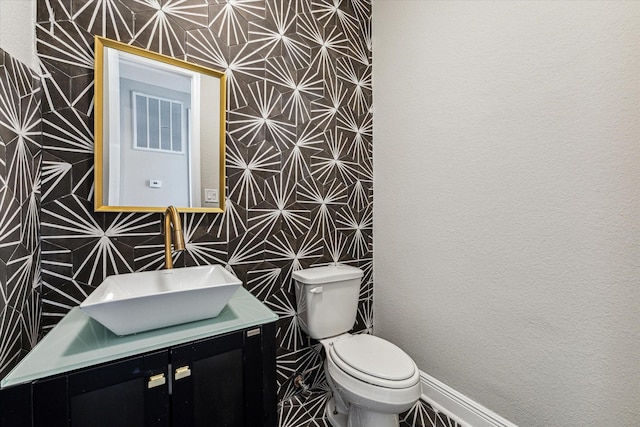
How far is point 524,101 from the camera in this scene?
45.4 inches

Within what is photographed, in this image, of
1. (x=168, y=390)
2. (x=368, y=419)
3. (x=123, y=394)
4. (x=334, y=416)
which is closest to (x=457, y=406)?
(x=368, y=419)

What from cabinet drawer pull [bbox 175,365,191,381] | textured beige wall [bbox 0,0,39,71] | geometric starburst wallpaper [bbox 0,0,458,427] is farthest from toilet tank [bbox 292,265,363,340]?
textured beige wall [bbox 0,0,39,71]

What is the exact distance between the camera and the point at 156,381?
2.52 ft

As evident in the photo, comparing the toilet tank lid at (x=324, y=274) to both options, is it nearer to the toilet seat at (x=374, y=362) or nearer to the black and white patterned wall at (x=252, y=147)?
the black and white patterned wall at (x=252, y=147)

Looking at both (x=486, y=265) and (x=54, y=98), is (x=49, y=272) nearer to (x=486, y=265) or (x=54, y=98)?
(x=54, y=98)

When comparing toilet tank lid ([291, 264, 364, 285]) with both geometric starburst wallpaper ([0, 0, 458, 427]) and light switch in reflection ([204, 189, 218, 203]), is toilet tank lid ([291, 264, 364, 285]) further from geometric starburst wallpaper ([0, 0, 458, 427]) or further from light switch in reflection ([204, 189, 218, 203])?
light switch in reflection ([204, 189, 218, 203])

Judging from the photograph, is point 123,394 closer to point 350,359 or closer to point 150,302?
point 150,302

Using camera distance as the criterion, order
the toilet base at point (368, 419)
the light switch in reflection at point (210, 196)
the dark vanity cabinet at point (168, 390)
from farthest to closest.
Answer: the light switch in reflection at point (210, 196) < the toilet base at point (368, 419) < the dark vanity cabinet at point (168, 390)

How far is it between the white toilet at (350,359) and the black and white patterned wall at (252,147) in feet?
0.54

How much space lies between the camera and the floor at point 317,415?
56.0 inches

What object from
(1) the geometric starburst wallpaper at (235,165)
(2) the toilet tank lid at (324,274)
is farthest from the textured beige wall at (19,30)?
(2) the toilet tank lid at (324,274)

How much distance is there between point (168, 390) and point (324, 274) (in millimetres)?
888

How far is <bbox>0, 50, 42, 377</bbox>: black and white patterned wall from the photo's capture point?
0.78 m

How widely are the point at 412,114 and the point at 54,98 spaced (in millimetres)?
1697
